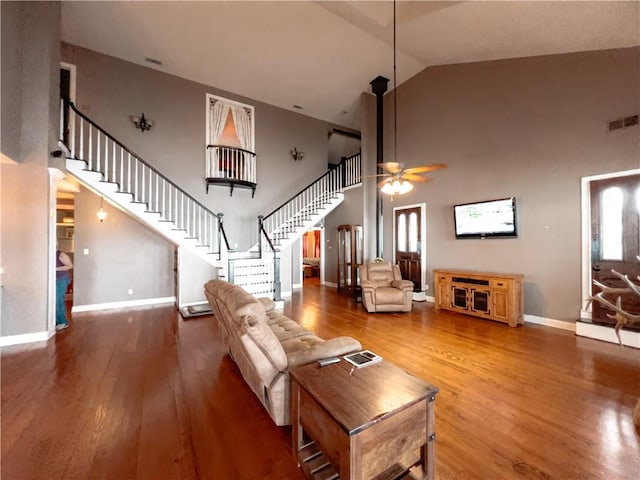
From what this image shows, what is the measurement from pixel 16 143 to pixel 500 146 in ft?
24.4

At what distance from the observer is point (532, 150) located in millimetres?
4465

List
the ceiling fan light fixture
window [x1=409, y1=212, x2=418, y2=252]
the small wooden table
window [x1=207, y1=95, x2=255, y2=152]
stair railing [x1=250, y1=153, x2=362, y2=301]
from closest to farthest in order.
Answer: the small wooden table → the ceiling fan light fixture → window [x1=409, y1=212, x2=418, y2=252] → window [x1=207, y1=95, x2=255, y2=152] → stair railing [x1=250, y1=153, x2=362, y2=301]

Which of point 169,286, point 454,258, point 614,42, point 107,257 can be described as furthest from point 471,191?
point 107,257

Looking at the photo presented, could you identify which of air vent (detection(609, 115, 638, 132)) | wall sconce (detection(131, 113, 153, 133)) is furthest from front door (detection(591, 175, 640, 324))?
wall sconce (detection(131, 113, 153, 133))

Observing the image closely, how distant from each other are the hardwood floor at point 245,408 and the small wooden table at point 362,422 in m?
0.23

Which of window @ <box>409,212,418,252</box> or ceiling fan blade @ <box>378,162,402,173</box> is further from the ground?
ceiling fan blade @ <box>378,162,402,173</box>

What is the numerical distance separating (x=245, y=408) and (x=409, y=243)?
5.30 meters

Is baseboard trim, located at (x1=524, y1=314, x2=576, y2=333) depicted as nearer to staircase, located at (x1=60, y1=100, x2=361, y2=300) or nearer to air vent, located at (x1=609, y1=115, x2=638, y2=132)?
air vent, located at (x1=609, y1=115, x2=638, y2=132)

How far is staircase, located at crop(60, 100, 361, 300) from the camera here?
473 centimetres

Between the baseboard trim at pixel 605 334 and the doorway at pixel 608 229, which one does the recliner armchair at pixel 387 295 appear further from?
the doorway at pixel 608 229

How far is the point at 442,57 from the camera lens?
5363 millimetres

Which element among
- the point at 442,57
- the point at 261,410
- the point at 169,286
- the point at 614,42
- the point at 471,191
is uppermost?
the point at 442,57

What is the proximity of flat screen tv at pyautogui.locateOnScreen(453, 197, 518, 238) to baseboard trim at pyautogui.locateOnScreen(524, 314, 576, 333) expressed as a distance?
142cm

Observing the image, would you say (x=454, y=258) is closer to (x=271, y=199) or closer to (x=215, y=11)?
(x=271, y=199)
